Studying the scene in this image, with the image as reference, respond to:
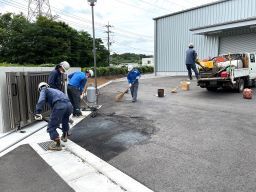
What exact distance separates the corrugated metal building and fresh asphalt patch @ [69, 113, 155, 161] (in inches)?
524

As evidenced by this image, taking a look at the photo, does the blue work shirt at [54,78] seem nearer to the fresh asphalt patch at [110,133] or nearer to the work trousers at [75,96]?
the work trousers at [75,96]

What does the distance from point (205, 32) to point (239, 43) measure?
2654 millimetres

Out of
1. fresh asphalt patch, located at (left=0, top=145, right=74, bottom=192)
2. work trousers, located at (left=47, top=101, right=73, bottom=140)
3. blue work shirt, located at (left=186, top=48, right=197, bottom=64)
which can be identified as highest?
blue work shirt, located at (left=186, top=48, right=197, bottom=64)

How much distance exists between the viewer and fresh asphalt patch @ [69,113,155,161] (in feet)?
18.3

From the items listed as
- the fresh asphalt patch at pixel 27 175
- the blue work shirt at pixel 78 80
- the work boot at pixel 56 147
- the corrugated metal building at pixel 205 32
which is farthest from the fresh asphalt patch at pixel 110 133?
the corrugated metal building at pixel 205 32

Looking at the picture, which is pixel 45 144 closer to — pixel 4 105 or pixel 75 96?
pixel 4 105

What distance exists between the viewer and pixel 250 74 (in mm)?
13734

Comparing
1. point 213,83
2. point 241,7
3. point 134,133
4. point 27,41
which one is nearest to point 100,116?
point 134,133

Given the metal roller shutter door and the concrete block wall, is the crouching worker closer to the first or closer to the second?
the concrete block wall

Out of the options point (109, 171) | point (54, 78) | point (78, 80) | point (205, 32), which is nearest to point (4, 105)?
point (54, 78)

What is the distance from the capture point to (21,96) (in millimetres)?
7055

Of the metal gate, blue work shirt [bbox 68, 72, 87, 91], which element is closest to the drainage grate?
the metal gate

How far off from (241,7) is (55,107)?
61.6ft

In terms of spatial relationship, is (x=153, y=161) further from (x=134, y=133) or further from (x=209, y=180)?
(x=134, y=133)
